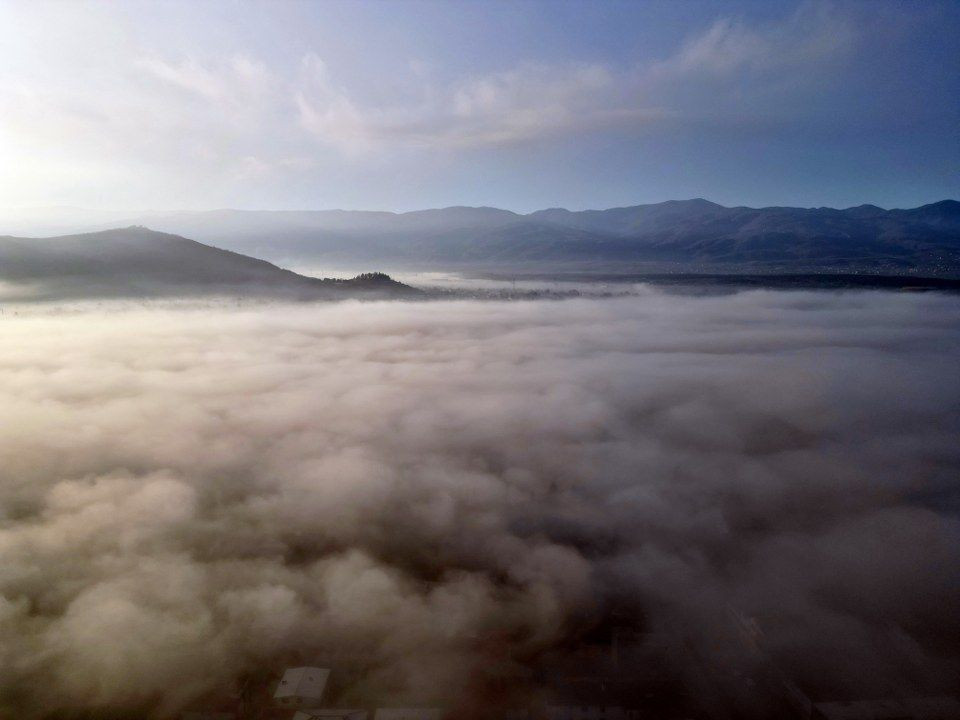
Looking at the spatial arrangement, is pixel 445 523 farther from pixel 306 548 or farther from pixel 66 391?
pixel 66 391

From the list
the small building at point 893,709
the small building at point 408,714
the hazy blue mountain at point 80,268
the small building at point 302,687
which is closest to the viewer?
Answer: the small building at point 408,714

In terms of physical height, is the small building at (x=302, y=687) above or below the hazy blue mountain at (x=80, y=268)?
below

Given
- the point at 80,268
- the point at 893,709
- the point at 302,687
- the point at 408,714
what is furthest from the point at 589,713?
the point at 80,268

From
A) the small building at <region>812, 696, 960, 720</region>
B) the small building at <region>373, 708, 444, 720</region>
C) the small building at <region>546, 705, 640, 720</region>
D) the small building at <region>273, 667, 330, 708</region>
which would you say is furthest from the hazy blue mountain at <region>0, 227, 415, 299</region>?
the small building at <region>812, 696, 960, 720</region>

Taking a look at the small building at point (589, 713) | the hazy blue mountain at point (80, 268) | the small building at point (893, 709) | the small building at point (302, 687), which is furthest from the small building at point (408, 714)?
the hazy blue mountain at point (80, 268)

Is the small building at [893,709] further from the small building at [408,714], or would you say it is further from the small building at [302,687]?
the small building at [302,687]

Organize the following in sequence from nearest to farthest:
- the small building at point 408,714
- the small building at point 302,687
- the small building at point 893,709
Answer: the small building at point 408,714
the small building at point 302,687
the small building at point 893,709

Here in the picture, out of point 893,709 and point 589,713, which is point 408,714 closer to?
point 589,713

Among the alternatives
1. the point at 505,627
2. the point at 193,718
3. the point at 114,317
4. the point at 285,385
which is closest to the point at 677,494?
the point at 505,627

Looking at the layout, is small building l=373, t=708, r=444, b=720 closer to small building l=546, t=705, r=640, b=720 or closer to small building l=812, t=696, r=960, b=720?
small building l=546, t=705, r=640, b=720
